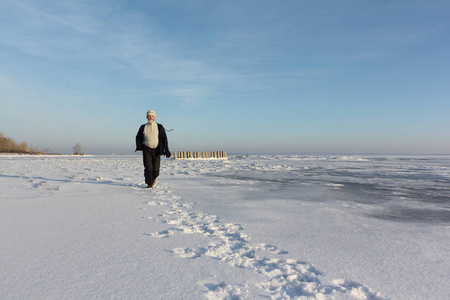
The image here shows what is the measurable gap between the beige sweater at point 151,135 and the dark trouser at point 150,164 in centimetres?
11

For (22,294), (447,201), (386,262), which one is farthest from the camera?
(447,201)

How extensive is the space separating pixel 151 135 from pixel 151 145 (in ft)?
0.77

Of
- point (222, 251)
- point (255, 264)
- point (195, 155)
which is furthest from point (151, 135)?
point (195, 155)

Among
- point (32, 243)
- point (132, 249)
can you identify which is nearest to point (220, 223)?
point (132, 249)

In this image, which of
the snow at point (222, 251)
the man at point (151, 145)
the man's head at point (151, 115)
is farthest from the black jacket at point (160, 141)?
the snow at point (222, 251)

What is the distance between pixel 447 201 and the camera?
471 cm

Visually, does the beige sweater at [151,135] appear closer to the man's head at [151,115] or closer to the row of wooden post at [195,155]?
the man's head at [151,115]

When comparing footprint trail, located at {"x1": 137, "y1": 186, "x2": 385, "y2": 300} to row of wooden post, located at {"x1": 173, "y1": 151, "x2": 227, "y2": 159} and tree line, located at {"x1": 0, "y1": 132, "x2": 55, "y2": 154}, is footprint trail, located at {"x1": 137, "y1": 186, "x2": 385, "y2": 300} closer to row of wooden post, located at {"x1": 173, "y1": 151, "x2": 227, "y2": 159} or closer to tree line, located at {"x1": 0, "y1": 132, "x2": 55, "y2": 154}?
row of wooden post, located at {"x1": 173, "y1": 151, "x2": 227, "y2": 159}

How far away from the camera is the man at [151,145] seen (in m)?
6.25

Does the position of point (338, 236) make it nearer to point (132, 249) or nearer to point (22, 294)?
point (132, 249)

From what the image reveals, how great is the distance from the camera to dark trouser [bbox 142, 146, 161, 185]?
6.22m

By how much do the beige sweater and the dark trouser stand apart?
0.36ft

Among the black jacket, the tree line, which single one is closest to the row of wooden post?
the black jacket

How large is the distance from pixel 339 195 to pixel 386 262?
11.1 feet
